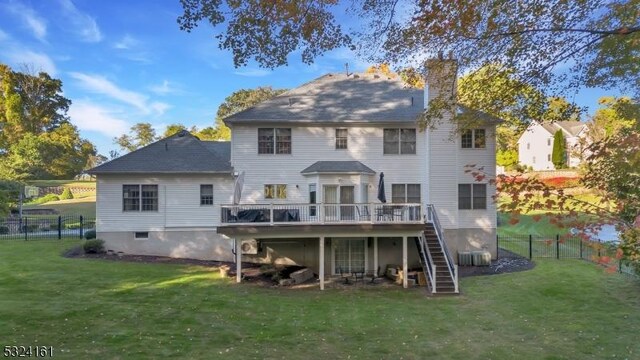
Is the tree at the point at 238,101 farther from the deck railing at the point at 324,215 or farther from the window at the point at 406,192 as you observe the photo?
the deck railing at the point at 324,215

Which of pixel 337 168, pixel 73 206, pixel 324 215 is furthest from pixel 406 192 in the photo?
pixel 73 206

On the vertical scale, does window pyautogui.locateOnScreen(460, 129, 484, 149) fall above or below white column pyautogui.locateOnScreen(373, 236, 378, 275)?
above

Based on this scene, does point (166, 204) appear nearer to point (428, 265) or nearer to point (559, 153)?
point (428, 265)

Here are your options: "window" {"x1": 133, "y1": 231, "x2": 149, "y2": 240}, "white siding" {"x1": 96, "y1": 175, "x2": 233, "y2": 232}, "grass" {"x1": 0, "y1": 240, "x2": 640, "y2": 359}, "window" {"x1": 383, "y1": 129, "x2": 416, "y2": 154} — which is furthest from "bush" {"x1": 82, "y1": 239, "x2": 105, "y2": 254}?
"window" {"x1": 383, "y1": 129, "x2": 416, "y2": 154}

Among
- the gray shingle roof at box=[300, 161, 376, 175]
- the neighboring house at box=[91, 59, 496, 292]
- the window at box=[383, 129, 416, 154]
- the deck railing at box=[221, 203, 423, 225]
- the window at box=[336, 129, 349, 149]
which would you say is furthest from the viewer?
the window at box=[383, 129, 416, 154]

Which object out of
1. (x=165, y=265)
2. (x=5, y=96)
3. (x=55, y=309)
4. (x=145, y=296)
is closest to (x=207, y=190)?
(x=165, y=265)

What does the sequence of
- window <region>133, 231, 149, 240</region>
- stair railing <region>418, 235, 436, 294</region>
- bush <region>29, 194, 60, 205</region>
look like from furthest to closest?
bush <region>29, 194, 60, 205</region>
window <region>133, 231, 149, 240</region>
stair railing <region>418, 235, 436, 294</region>

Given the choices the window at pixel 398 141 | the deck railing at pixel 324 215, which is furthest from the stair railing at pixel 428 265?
the window at pixel 398 141

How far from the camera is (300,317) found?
12242mm

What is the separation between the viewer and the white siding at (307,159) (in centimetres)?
2052

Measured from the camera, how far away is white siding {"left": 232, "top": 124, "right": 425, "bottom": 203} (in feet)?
67.3

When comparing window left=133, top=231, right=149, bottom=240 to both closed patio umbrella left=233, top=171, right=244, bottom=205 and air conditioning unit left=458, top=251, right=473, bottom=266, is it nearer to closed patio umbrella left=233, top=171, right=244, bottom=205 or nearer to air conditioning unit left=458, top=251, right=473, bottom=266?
closed patio umbrella left=233, top=171, right=244, bottom=205

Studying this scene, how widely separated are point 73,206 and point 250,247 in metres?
38.4

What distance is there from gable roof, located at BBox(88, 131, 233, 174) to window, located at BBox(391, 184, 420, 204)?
8549mm
